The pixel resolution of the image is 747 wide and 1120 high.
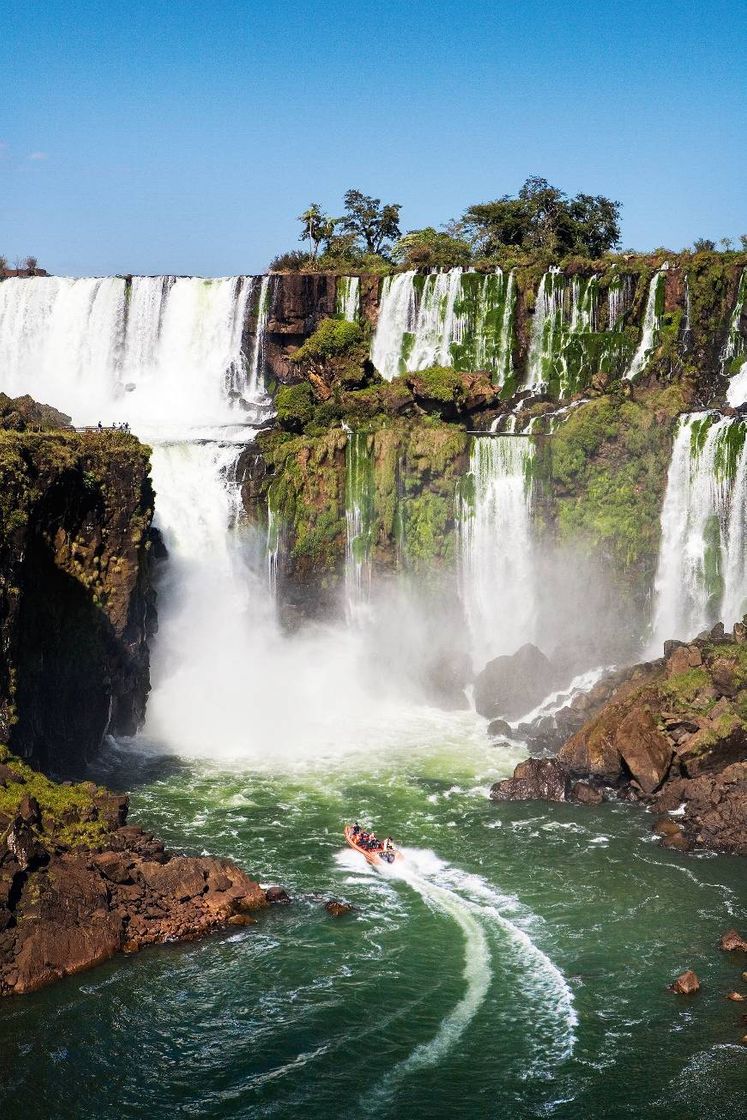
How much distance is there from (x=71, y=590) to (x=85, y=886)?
1301cm

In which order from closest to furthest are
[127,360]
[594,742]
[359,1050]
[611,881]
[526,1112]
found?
[526,1112] < [359,1050] < [611,881] < [594,742] < [127,360]

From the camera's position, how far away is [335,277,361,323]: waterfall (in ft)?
197

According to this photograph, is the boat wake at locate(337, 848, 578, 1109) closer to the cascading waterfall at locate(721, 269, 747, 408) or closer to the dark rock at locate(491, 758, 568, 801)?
the dark rock at locate(491, 758, 568, 801)

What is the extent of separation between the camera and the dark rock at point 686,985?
2520 cm

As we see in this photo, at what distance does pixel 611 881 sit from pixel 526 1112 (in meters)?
10.6

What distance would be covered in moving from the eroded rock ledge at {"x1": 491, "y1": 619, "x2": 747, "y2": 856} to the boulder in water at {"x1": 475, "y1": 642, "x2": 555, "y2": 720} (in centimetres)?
549

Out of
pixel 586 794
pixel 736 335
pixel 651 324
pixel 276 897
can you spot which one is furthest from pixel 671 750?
pixel 651 324

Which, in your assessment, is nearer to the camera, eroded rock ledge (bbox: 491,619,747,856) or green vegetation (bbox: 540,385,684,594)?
eroded rock ledge (bbox: 491,619,747,856)

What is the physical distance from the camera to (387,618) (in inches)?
2014

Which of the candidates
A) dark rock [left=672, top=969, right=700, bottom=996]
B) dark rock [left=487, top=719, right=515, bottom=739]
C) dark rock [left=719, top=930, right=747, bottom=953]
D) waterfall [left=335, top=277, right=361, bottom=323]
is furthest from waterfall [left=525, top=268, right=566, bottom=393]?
dark rock [left=672, top=969, right=700, bottom=996]

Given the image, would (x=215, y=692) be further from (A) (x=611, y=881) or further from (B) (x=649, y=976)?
(B) (x=649, y=976)

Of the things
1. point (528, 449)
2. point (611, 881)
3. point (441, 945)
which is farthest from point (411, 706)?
point (441, 945)

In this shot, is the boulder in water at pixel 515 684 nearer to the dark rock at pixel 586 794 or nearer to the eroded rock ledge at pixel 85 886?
the dark rock at pixel 586 794

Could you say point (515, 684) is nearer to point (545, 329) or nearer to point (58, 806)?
point (545, 329)
